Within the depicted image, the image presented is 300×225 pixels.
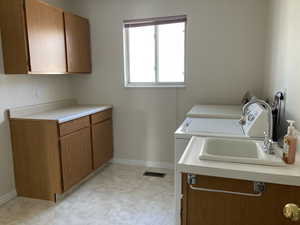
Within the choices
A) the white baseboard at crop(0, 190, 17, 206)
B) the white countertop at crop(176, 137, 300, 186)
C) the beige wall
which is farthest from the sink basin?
the white baseboard at crop(0, 190, 17, 206)

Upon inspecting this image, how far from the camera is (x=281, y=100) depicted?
180 centimetres

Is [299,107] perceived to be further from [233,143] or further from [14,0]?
[14,0]

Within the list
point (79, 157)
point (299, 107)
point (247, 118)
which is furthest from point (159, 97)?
point (299, 107)

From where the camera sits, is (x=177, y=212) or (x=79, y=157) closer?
(x=177, y=212)

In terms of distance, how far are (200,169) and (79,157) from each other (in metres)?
1.92

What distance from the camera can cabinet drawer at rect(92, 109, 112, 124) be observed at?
3.04m

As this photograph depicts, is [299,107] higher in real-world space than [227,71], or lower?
lower

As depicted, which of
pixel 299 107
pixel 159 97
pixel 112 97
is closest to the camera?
pixel 299 107

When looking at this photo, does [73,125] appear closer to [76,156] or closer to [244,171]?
[76,156]

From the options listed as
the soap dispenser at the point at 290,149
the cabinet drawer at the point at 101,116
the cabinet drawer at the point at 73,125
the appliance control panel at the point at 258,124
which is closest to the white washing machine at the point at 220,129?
the appliance control panel at the point at 258,124

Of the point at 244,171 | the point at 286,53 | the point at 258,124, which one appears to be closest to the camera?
the point at 244,171

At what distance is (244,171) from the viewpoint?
3.76ft

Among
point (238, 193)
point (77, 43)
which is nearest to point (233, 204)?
point (238, 193)

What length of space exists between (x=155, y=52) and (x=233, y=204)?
98.8 inches
